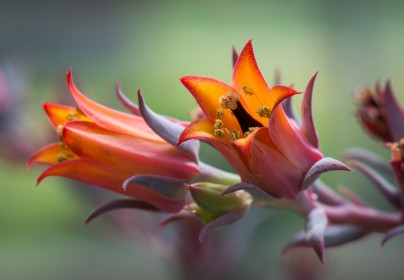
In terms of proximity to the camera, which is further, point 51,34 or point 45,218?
point 51,34

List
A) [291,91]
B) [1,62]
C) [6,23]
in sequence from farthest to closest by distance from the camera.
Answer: [6,23], [1,62], [291,91]

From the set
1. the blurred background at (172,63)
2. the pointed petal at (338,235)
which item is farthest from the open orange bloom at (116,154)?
the blurred background at (172,63)

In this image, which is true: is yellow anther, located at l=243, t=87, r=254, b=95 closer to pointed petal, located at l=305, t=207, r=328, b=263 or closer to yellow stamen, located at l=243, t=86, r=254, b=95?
yellow stamen, located at l=243, t=86, r=254, b=95

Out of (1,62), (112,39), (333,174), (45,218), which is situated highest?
(1,62)

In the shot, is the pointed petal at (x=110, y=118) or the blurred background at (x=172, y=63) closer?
the pointed petal at (x=110, y=118)

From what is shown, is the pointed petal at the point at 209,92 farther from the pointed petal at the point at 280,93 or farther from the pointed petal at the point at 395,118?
the pointed petal at the point at 395,118

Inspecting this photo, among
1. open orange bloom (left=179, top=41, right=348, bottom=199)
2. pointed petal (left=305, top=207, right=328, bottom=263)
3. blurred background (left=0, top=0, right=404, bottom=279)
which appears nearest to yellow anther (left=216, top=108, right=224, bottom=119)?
open orange bloom (left=179, top=41, right=348, bottom=199)

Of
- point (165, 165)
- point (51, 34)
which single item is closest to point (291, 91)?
point (165, 165)

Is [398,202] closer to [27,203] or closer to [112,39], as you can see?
[27,203]

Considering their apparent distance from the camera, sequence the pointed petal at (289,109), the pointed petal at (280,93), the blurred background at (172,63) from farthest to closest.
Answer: the blurred background at (172,63) → the pointed petal at (289,109) → the pointed petal at (280,93)
